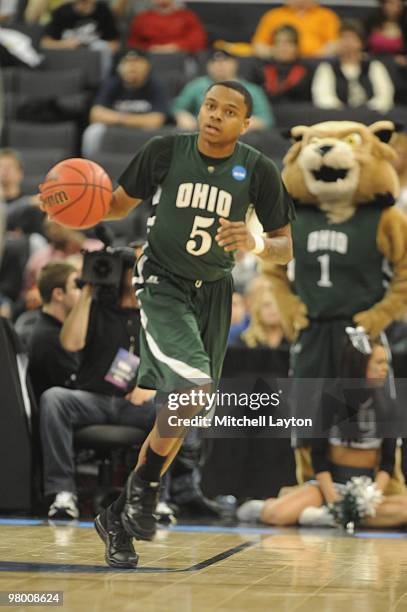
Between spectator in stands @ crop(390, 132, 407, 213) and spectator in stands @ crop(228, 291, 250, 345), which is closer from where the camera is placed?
spectator in stands @ crop(390, 132, 407, 213)

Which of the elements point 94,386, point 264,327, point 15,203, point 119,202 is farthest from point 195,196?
point 15,203

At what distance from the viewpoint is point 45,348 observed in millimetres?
6145

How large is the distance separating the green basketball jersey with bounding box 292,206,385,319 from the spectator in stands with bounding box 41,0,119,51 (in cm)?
568

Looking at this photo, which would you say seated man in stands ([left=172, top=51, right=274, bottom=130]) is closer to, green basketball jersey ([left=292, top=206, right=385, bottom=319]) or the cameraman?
green basketball jersey ([left=292, top=206, right=385, bottom=319])

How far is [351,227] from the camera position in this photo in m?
6.17

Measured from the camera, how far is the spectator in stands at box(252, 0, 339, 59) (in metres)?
11.3

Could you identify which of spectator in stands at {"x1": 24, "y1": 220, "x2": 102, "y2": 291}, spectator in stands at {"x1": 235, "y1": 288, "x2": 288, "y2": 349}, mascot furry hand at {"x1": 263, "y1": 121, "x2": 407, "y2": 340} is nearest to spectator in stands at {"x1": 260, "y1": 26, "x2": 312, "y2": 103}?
spectator in stands at {"x1": 24, "y1": 220, "x2": 102, "y2": 291}

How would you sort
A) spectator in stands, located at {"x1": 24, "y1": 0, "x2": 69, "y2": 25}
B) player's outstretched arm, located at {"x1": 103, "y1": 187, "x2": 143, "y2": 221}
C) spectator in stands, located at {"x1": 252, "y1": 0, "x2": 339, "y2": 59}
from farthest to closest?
spectator in stands, located at {"x1": 24, "y1": 0, "x2": 69, "y2": 25}
spectator in stands, located at {"x1": 252, "y1": 0, "x2": 339, "y2": 59}
player's outstretched arm, located at {"x1": 103, "y1": 187, "x2": 143, "y2": 221}

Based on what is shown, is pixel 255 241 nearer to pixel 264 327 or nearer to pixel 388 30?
pixel 264 327

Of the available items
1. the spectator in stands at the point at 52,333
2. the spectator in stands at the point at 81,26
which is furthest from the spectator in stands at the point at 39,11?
the spectator in stands at the point at 52,333

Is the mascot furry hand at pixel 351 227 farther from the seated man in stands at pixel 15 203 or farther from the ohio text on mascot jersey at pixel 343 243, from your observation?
the seated man in stands at pixel 15 203

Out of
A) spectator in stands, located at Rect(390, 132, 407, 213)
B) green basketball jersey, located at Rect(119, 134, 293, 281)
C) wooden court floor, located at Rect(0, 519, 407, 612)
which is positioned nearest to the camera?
wooden court floor, located at Rect(0, 519, 407, 612)

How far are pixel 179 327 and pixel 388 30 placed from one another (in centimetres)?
740

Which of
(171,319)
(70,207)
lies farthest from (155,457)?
(70,207)
